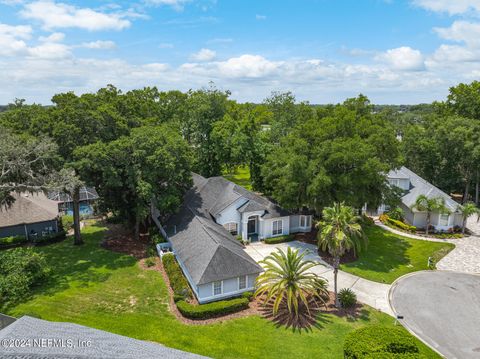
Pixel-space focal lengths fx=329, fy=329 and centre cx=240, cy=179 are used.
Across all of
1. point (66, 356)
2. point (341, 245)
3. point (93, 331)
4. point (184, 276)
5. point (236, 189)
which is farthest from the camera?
point (236, 189)

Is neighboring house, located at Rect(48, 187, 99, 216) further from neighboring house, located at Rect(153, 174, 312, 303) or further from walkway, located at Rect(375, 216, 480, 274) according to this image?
walkway, located at Rect(375, 216, 480, 274)

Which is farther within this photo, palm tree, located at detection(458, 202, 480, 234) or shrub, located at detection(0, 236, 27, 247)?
palm tree, located at detection(458, 202, 480, 234)

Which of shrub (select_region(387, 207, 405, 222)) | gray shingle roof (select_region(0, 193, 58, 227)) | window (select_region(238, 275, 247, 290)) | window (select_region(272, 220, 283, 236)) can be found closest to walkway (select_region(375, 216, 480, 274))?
shrub (select_region(387, 207, 405, 222))

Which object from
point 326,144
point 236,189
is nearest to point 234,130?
point 236,189

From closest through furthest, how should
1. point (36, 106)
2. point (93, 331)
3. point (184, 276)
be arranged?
point (93, 331)
point (184, 276)
point (36, 106)

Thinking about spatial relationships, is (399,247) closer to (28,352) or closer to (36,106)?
(28,352)

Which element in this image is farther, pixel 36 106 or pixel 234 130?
pixel 234 130

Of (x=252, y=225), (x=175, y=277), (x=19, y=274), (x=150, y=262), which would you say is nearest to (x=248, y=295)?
(x=175, y=277)
